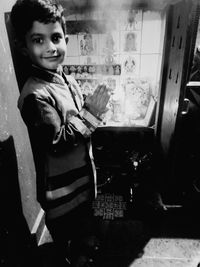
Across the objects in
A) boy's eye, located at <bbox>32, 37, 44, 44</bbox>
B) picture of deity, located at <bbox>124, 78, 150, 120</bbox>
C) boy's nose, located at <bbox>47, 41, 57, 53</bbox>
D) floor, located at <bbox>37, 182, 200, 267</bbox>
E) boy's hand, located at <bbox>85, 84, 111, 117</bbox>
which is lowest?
floor, located at <bbox>37, 182, 200, 267</bbox>

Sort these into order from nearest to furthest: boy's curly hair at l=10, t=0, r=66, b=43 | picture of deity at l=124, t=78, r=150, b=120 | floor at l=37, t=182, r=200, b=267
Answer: boy's curly hair at l=10, t=0, r=66, b=43 → floor at l=37, t=182, r=200, b=267 → picture of deity at l=124, t=78, r=150, b=120

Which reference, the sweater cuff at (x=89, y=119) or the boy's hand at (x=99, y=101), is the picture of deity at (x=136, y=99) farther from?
the sweater cuff at (x=89, y=119)

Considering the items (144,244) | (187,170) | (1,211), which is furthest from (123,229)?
(1,211)

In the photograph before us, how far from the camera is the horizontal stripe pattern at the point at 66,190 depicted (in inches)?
72.0

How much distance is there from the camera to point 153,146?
2900 millimetres

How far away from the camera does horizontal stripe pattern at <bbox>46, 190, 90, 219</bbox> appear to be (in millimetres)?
1901

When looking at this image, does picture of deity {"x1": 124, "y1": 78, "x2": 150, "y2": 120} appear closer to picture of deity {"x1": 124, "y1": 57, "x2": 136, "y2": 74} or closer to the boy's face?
picture of deity {"x1": 124, "y1": 57, "x2": 136, "y2": 74}

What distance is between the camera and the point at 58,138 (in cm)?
159

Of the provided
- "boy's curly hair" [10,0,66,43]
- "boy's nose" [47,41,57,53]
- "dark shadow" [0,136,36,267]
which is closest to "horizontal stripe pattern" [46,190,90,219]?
"dark shadow" [0,136,36,267]

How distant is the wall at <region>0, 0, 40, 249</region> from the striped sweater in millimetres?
239

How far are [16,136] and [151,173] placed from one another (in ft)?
6.55

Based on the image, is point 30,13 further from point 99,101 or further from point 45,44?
point 99,101

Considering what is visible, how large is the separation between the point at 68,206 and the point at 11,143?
2.60 ft

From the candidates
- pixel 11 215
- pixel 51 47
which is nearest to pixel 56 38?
pixel 51 47
